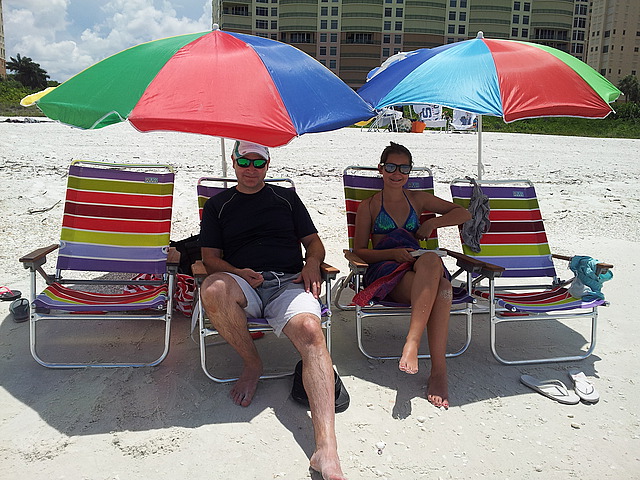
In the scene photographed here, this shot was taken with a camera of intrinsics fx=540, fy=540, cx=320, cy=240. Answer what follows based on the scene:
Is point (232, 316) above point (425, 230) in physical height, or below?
below

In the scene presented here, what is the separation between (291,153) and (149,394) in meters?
10.8

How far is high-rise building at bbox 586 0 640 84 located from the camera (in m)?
67.8

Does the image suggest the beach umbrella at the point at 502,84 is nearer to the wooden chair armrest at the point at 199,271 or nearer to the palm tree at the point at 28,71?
the wooden chair armrest at the point at 199,271

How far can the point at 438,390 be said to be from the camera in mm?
3051

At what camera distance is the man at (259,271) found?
2.75 metres

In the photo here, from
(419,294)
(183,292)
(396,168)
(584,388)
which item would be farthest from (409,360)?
(183,292)

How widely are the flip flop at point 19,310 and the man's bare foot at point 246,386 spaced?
1.86 m

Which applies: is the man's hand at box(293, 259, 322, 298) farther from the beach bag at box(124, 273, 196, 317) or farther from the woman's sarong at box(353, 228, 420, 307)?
the beach bag at box(124, 273, 196, 317)

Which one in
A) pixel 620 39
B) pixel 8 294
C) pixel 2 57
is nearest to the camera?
pixel 8 294

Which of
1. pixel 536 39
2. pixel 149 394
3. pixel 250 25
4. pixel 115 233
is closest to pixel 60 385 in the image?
pixel 149 394

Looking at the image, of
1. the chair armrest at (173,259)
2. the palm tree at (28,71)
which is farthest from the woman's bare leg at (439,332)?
the palm tree at (28,71)

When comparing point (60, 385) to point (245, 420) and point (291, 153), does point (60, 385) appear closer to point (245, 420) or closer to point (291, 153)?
point (245, 420)

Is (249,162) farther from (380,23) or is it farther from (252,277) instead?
(380,23)

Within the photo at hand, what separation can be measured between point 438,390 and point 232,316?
4.04 feet
